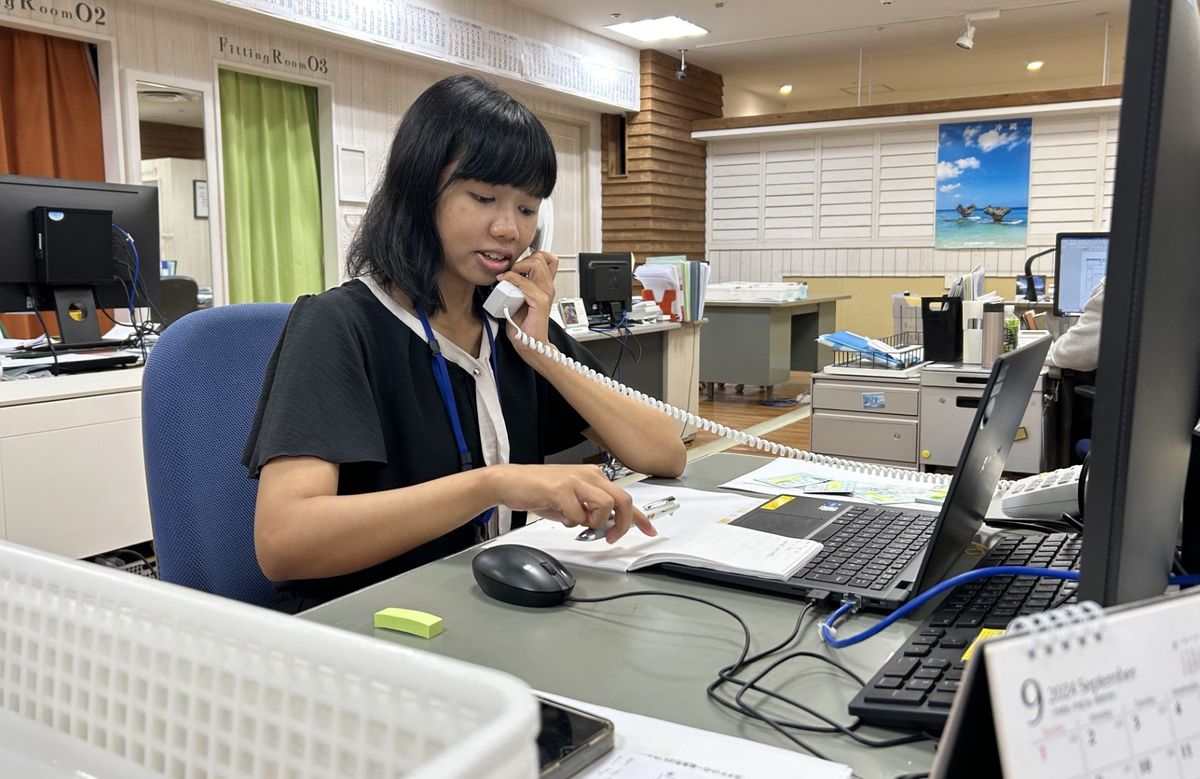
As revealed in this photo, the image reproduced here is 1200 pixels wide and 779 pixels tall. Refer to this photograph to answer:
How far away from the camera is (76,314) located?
3.16 metres

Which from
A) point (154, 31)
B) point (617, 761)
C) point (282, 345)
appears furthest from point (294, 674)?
point (154, 31)

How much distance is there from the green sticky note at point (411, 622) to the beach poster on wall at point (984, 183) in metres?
9.50

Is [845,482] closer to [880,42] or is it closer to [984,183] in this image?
[984,183]

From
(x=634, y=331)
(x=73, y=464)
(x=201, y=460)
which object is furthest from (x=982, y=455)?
(x=634, y=331)

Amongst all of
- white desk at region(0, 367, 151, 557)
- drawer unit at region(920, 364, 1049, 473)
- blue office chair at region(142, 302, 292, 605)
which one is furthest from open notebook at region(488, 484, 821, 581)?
drawer unit at region(920, 364, 1049, 473)

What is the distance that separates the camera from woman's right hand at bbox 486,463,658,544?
3.71ft

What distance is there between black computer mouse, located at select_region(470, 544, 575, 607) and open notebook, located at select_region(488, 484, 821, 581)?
0.43ft

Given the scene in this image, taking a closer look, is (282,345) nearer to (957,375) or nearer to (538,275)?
(538,275)

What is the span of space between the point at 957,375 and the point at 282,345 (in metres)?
2.90

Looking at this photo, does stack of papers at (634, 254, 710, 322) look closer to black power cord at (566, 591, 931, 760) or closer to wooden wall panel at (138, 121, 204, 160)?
wooden wall panel at (138, 121, 204, 160)

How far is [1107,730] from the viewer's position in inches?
16.3

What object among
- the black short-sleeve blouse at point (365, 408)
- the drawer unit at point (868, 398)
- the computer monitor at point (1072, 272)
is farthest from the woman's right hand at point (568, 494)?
the computer monitor at point (1072, 272)

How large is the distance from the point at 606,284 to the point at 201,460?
411 cm

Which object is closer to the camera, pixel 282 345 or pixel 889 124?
pixel 282 345
